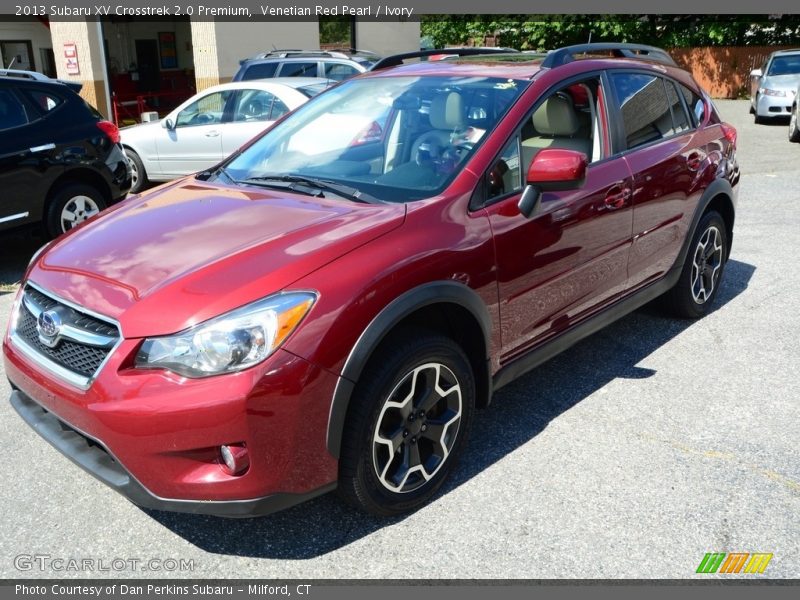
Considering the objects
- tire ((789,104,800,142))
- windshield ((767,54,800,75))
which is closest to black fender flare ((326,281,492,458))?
tire ((789,104,800,142))

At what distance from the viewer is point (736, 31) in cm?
2664

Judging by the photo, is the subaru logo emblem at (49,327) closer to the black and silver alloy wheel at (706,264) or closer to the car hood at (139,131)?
the black and silver alloy wheel at (706,264)

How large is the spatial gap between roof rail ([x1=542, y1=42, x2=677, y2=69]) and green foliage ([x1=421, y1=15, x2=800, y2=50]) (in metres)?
20.6

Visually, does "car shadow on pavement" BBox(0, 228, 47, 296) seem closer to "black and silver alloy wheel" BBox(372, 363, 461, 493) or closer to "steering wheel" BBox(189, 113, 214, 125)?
"steering wheel" BBox(189, 113, 214, 125)

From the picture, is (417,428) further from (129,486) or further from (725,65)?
(725,65)

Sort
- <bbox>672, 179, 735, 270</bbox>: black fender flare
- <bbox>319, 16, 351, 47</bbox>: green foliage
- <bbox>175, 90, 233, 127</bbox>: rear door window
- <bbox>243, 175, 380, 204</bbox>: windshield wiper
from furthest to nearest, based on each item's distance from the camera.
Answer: <bbox>319, 16, 351, 47</bbox>: green foliage
<bbox>175, 90, 233, 127</bbox>: rear door window
<bbox>672, 179, 735, 270</bbox>: black fender flare
<bbox>243, 175, 380, 204</bbox>: windshield wiper

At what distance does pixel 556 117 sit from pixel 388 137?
2.90ft

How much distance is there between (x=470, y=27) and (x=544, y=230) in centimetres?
3478

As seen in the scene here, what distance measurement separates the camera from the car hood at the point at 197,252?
104 inches

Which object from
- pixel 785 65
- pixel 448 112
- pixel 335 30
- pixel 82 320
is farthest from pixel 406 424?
pixel 335 30

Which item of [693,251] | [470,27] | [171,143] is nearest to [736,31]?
[470,27]

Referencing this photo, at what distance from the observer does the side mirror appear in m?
3.35

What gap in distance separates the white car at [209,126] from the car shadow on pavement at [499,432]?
216 inches

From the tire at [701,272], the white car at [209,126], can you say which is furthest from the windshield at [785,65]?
the tire at [701,272]
